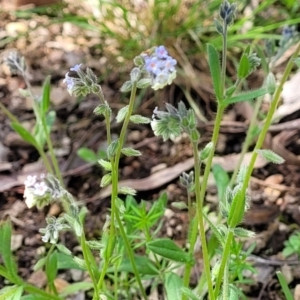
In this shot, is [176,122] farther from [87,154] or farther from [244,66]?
[87,154]

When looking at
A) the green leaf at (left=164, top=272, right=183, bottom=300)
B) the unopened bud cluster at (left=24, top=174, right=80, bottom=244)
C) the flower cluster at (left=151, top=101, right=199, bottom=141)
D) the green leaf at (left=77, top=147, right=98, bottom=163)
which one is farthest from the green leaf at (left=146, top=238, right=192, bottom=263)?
the green leaf at (left=77, top=147, right=98, bottom=163)

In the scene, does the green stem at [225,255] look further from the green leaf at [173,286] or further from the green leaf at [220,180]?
the green leaf at [220,180]

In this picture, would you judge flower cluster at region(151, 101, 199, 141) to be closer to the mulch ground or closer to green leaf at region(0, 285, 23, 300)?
green leaf at region(0, 285, 23, 300)

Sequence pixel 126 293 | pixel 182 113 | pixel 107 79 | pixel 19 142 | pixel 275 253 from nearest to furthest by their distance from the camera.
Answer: pixel 182 113, pixel 126 293, pixel 275 253, pixel 19 142, pixel 107 79

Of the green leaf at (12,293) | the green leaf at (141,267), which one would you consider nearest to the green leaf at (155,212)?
the green leaf at (141,267)

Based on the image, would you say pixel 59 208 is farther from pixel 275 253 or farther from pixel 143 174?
pixel 275 253

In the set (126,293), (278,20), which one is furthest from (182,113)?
(278,20)
